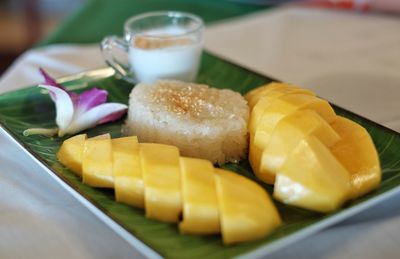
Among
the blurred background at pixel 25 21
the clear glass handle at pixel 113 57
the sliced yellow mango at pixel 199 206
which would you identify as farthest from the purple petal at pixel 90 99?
the blurred background at pixel 25 21

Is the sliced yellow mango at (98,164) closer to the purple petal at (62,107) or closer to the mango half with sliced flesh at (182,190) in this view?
the mango half with sliced flesh at (182,190)

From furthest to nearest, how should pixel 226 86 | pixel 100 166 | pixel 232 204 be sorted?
pixel 226 86, pixel 100 166, pixel 232 204

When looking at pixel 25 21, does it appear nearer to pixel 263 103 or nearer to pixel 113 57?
pixel 113 57

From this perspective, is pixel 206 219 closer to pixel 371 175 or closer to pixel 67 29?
pixel 371 175

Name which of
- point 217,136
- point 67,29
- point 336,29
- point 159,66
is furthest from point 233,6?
point 217,136

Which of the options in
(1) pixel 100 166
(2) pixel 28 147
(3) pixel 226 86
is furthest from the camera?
(3) pixel 226 86

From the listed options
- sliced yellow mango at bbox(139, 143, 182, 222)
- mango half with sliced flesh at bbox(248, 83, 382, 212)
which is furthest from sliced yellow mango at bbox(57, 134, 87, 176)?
mango half with sliced flesh at bbox(248, 83, 382, 212)
